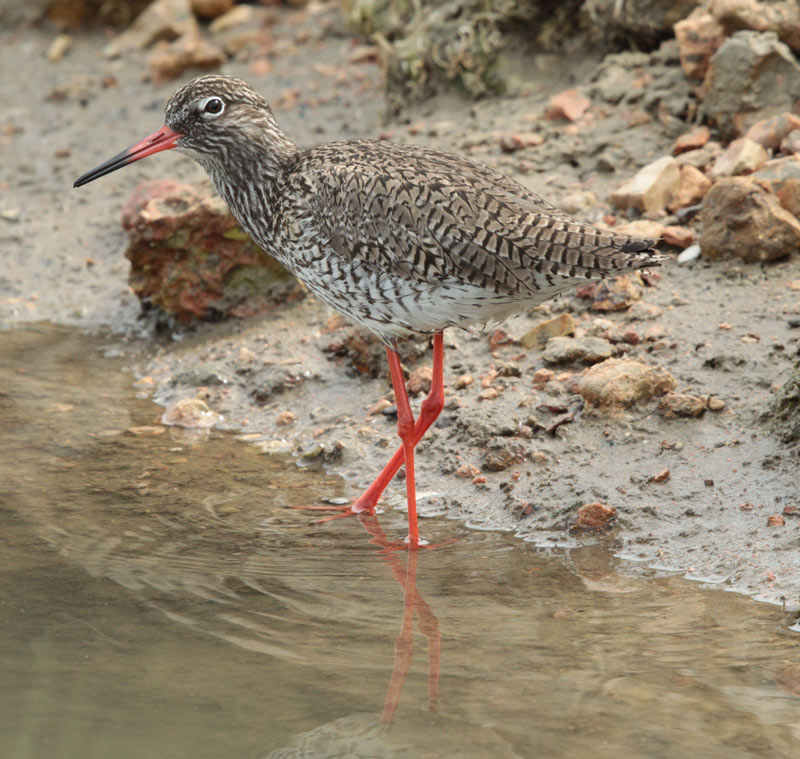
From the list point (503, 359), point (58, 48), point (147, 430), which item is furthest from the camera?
point (58, 48)

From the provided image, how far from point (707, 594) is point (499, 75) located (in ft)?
19.9

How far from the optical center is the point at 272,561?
546 centimetres

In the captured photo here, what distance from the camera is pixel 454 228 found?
215 inches

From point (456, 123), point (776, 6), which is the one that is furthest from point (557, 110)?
point (776, 6)

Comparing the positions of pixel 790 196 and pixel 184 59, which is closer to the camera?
pixel 790 196

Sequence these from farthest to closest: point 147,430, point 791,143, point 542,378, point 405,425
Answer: point 791,143 < point 147,430 < point 542,378 < point 405,425

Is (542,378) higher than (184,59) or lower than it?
lower

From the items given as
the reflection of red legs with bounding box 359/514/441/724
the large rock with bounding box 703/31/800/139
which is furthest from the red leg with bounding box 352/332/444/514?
the large rock with bounding box 703/31/800/139

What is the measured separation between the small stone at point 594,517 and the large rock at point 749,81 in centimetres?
378

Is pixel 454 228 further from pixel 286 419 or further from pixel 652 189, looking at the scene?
pixel 652 189

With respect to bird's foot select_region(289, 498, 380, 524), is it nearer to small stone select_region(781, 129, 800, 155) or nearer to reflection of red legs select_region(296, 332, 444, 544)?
reflection of red legs select_region(296, 332, 444, 544)

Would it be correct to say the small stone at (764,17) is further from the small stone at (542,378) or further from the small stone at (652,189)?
the small stone at (542,378)

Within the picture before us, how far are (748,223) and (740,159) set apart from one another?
846mm

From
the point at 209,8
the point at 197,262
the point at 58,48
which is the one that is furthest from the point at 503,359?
the point at 58,48
